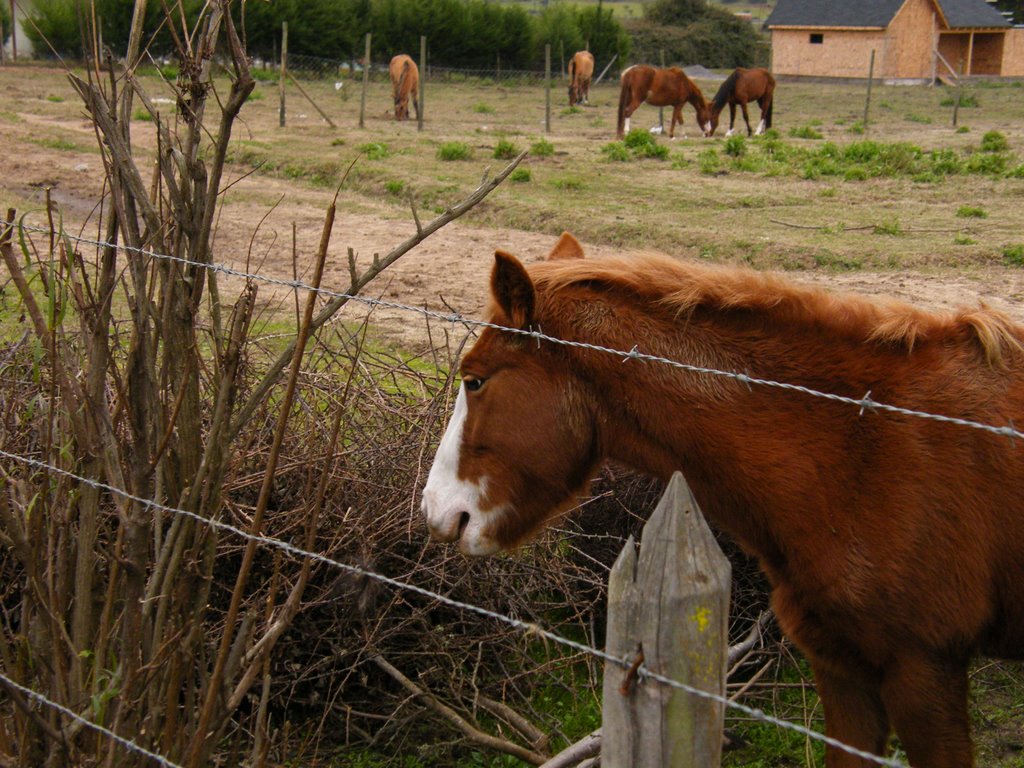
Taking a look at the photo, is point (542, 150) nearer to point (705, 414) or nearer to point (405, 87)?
point (405, 87)

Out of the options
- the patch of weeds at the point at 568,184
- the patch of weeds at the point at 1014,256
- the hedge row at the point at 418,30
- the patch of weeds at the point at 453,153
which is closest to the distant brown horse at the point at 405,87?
the hedge row at the point at 418,30

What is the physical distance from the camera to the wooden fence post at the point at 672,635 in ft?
5.49

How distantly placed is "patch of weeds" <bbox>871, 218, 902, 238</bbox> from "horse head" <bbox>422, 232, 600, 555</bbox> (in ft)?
29.1

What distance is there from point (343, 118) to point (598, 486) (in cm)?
2043

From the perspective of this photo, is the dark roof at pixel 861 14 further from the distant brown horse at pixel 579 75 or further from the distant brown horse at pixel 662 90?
the distant brown horse at pixel 662 90

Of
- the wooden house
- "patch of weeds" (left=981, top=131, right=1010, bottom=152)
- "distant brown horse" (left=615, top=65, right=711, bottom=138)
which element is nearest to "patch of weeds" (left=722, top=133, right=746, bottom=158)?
"patch of weeds" (left=981, top=131, right=1010, bottom=152)

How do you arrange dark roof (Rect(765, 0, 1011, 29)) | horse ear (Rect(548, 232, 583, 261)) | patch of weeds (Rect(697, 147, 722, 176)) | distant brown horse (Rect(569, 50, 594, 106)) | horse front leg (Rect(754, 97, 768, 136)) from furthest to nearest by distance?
dark roof (Rect(765, 0, 1011, 29)) < distant brown horse (Rect(569, 50, 594, 106)) < horse front leg (Rect(754, 97, 768, 136)) < patch of weeds (Rect(697, 147, 722, 176)) < horse ear (Rect(548, 232, 583, 261))

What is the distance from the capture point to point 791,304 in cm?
283

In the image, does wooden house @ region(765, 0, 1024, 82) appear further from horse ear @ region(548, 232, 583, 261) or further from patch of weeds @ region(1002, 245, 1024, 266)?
horse ear @ region(548, 232, 583, 261)

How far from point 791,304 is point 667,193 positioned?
1096 centimetres

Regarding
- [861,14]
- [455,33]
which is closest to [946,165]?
[455,33]

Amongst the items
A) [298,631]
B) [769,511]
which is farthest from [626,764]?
[298,631]

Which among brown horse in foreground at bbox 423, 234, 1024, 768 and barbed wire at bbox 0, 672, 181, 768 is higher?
brown horse in foreground at bbox 423, 234, 1024, 768

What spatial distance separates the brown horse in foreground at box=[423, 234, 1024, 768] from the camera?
8.52 ft
